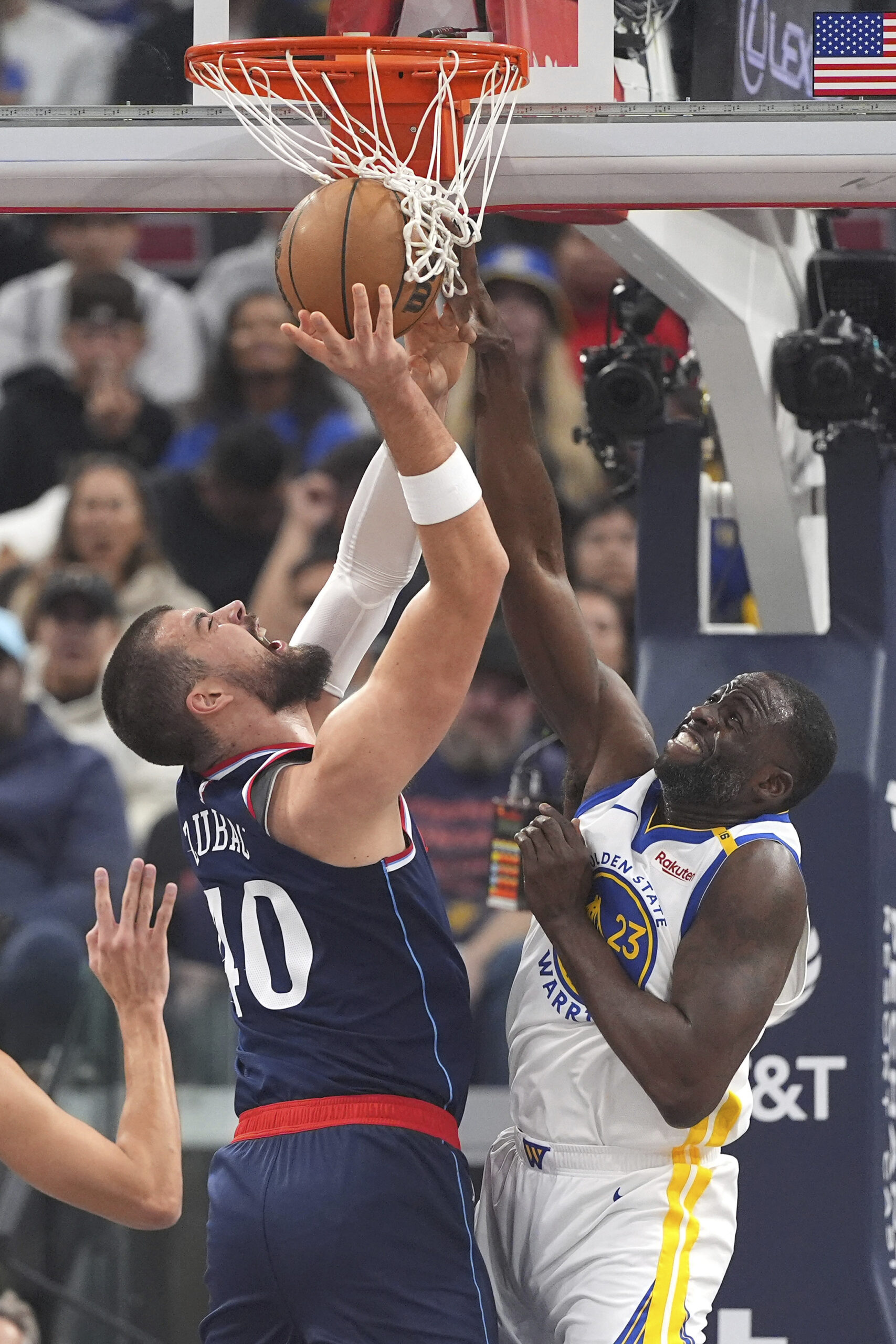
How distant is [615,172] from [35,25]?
1242 millimetres

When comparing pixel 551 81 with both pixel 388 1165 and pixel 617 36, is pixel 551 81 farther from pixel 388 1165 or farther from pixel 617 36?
pixel 388 1165

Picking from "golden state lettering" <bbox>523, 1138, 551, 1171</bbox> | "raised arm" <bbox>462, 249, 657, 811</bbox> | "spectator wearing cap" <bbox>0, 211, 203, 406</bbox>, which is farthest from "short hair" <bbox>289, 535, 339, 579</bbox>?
"golden state lettering" <bbox>523, 1138, 551, 1171</bbox>

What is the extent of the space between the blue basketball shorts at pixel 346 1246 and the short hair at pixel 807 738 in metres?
0.92

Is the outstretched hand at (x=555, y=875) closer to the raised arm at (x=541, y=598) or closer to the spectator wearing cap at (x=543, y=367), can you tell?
the raised arm at (x=541, y=598)

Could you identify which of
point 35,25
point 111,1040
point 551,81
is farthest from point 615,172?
point 111,1040

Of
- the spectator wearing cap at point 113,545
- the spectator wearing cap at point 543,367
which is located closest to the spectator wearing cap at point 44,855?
the spectator wearing cap at point 113,545

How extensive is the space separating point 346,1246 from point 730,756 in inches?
41.8

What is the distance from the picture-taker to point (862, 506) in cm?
436

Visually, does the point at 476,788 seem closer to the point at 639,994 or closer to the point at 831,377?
the point at 831,377

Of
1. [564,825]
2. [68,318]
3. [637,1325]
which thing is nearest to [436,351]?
[564,825]

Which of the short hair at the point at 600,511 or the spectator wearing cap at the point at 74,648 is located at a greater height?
the short hair at the point at 600,511

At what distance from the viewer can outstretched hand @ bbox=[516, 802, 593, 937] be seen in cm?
286

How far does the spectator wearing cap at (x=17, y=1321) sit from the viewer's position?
198 inches

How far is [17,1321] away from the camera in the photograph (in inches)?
201
